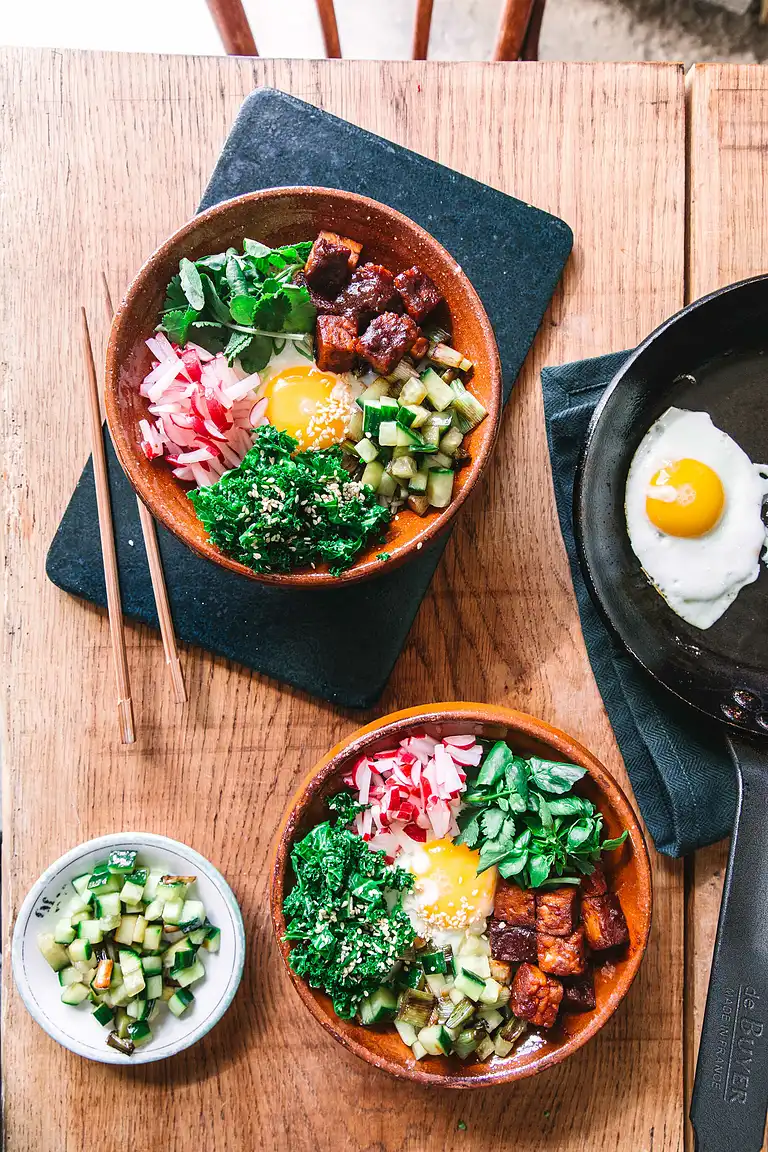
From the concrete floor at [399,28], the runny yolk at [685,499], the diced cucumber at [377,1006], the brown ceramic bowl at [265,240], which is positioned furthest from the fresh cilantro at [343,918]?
the concrete floor at [399,28]

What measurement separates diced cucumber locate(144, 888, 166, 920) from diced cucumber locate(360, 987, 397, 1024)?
18.8 inches

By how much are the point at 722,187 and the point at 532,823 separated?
1.50 metres

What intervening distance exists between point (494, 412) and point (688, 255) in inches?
29.6

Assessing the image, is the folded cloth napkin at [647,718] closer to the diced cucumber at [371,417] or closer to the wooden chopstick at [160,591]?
the diced cucumber at [371,417]

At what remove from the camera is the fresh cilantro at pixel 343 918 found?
1.96m

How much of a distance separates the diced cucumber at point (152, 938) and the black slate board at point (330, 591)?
24.0 inches

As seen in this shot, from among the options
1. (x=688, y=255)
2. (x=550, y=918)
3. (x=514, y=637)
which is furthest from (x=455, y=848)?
(x=688, y=255)

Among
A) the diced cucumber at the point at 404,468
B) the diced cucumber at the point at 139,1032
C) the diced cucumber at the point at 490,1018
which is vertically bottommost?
the diced cucumber at the point at 139,1032

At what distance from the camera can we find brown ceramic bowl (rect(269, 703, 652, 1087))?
198 centimetres

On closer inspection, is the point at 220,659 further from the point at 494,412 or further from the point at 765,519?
the point at 765,519

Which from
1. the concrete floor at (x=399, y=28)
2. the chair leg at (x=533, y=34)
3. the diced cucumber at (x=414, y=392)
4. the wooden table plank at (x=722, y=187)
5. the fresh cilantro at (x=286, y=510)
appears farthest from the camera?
the concrete floor at (x=399, y=28)

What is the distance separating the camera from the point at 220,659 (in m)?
2.24

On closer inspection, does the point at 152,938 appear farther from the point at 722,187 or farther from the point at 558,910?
the point at 722,187

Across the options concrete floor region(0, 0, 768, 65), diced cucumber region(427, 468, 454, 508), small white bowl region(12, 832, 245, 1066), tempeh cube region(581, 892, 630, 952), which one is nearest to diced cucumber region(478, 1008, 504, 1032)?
tempeh cube region(581, 892, 630, 952)
